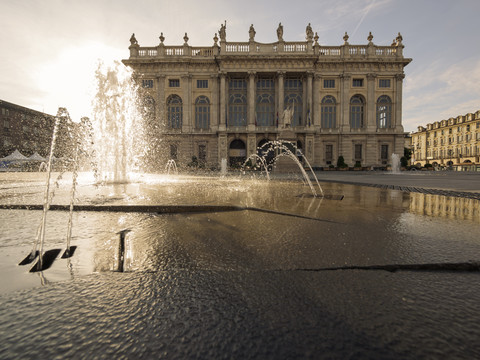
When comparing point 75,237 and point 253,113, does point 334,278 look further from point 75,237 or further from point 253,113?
point 253,113

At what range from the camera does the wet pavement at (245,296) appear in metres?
1.06

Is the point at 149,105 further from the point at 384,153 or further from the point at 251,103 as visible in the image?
the point at 384,153

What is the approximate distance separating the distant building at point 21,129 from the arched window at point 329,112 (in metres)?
49.0

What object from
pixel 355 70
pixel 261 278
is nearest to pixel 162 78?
pixel 355 70

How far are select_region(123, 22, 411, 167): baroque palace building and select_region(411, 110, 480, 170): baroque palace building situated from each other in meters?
25.5

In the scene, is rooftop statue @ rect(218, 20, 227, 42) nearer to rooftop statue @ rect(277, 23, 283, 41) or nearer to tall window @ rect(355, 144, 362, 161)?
rooftop statue @ rect(277, 23, 283, 41)

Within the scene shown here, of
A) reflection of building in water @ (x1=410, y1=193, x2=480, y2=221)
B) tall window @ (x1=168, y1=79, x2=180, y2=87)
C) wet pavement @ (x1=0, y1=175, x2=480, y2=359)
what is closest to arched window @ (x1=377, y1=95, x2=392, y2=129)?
tall window @ (x1=168, y1=79, x2=180, y2=87)

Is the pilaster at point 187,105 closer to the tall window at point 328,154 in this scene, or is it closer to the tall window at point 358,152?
the tall window at point 328,154

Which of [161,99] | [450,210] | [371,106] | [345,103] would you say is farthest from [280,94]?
[450,210]

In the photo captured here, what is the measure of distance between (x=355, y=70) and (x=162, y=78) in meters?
25.1

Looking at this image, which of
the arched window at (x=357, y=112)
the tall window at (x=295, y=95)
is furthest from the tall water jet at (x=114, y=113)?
the arched window at (x=357, y=112)

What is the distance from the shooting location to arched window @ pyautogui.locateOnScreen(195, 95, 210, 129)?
3122 centimetres

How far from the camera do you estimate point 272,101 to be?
103 ft

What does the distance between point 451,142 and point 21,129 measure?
329 ft
